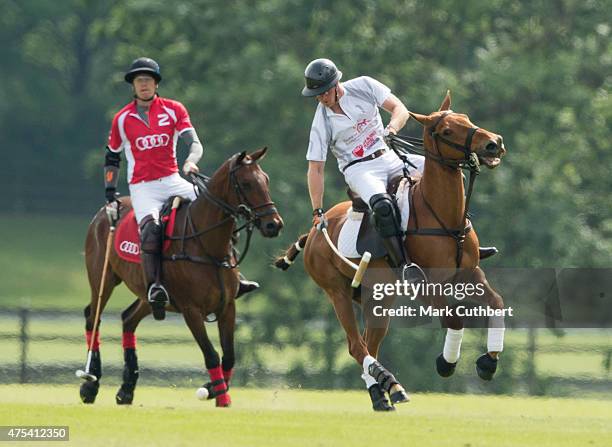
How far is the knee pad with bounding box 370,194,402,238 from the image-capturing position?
13985 mm

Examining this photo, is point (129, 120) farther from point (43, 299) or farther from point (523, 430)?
point (43, 299)

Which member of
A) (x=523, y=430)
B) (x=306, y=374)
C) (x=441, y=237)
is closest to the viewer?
(x=523, y=430)

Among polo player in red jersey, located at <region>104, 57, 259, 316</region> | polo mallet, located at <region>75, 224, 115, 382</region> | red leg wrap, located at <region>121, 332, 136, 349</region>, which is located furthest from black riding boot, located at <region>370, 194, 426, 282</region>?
red leg wrap, located at <region>121, 332, 136, 349</region>

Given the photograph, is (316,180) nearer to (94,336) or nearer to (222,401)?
(222,401)

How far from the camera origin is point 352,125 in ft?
48.1

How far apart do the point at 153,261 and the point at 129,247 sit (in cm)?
78

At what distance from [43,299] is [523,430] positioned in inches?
1261

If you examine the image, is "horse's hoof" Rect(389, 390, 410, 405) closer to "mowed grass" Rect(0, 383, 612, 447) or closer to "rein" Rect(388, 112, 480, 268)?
"mowed grass" Rect(0, 383, 612, 447)

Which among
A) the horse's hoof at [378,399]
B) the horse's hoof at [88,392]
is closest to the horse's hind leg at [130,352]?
the horse's hoof at [88,392]

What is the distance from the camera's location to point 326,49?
2944 cm

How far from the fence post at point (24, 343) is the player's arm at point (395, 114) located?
9.72 metres

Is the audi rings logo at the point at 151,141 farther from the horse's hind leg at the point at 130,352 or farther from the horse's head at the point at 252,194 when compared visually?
the horse's hind leg at the point at 130,352

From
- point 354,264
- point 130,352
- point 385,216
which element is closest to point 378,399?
point 354,264

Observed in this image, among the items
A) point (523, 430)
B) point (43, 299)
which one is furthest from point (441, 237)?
point (43, 299)
